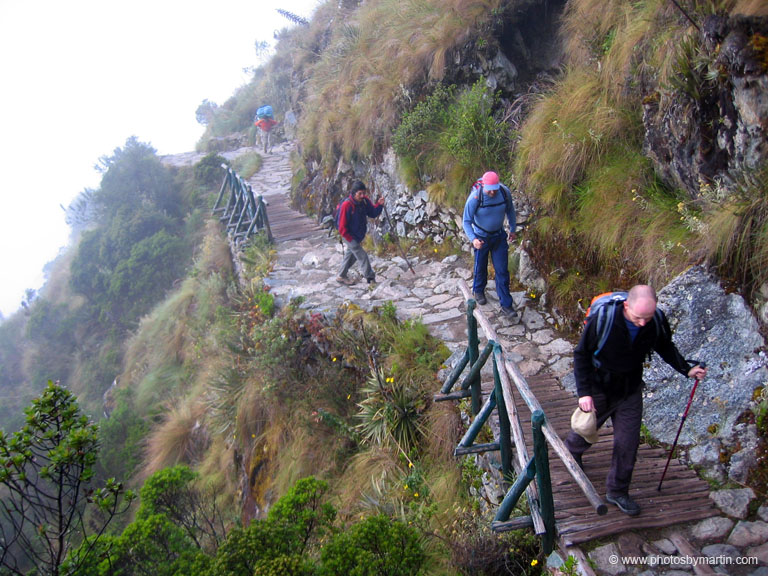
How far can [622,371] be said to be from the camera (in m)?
2.94

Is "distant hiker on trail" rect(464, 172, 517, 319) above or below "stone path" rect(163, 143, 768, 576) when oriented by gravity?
above

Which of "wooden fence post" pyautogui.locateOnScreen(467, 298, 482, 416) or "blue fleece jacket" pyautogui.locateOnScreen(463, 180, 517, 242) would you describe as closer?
"wooden fence post" pyautogui.locateOnScreen(467, 298, 482, 416)

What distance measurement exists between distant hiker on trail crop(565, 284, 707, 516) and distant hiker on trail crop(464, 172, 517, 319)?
8.57 ft

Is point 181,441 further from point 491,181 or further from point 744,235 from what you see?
point 744,235

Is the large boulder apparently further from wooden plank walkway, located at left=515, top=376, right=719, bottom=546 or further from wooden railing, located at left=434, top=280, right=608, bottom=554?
wooden railing, located at left=434, top=280, right=608, bottom=554

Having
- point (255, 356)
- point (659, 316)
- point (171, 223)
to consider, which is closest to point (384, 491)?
point (659, 316)

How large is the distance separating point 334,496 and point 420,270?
3.89 meters

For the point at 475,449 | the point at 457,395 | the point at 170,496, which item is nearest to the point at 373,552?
the point at 475,449

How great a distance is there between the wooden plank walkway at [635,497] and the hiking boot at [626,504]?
32 millimetres

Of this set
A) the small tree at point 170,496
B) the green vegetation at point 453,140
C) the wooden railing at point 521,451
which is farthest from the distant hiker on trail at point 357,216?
the small tree at point 170,496

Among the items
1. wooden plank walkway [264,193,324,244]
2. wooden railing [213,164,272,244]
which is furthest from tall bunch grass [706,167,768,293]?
wooden railing [213,164,272,244]

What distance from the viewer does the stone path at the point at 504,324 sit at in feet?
9.05

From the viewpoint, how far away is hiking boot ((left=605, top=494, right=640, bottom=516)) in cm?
301

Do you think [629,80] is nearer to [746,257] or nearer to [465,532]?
[746,257]
